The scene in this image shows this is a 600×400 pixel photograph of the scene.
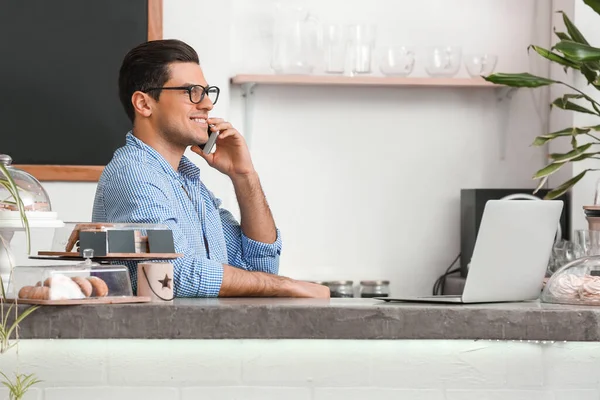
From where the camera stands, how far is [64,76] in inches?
147

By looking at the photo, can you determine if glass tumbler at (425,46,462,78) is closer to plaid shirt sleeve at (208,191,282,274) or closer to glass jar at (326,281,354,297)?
glass jar at (326,281,354,297)

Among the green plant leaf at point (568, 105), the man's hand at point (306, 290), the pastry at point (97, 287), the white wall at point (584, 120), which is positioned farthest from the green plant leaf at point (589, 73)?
the pastry at point (97, 287)

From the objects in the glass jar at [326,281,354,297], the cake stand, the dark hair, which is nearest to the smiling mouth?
the dark hair

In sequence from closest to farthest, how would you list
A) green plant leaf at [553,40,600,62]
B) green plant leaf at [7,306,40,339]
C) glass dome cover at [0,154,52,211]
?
green plant leaf at [7,306,40,339], glass dome cover at [0,154,52,211], green plant leaf at [553,40,600,62]

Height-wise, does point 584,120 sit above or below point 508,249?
above

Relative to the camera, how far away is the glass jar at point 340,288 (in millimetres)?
4031

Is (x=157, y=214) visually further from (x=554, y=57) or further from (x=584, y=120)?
(x=584, y=120)

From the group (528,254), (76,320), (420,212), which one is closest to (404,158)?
(420,212)

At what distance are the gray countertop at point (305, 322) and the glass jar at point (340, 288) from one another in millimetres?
2348

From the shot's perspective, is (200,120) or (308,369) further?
(200,120)

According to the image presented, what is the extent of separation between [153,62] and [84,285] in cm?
103

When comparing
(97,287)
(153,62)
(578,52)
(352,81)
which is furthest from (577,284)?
(352,81)

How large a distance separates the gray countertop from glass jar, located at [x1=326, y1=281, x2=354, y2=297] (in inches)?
92.4

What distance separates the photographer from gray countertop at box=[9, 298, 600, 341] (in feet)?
5.29
